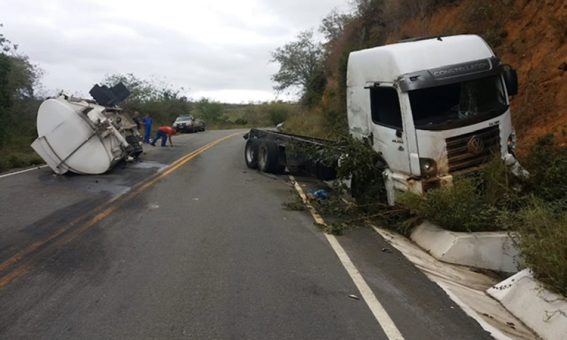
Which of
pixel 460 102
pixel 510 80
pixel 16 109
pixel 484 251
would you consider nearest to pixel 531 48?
pixel 510 80

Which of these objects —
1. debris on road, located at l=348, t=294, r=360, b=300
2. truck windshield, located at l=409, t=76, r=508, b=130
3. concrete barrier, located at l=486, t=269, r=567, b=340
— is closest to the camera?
concrete barrier, located at l=486, t=269, r=567, b=340

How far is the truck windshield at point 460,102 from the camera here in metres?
8.89

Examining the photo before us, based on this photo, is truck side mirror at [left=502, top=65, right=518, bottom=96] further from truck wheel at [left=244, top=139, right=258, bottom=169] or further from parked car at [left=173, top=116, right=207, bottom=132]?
parked car at [left=173, top=116, right=207, bottom=132]

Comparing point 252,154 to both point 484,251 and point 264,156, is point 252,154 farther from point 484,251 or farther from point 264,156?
point 484,251

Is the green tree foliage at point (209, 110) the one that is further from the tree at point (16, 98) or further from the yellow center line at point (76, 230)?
the yellow center line at point (76, 230)

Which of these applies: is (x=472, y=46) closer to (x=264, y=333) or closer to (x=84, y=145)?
(x=264, y=333)

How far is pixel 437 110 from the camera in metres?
9.06

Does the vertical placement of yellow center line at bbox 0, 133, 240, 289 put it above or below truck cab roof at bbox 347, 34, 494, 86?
below

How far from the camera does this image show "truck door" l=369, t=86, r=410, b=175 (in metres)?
8.91

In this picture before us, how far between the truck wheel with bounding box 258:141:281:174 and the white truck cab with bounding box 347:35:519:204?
6111 mm

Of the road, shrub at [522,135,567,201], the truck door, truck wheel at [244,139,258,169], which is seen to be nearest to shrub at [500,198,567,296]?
the road

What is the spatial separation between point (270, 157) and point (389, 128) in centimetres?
688

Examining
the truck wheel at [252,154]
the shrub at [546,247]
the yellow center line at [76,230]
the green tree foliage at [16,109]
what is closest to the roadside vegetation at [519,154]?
the shrub at [546,247]

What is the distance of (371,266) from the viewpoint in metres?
6.94
